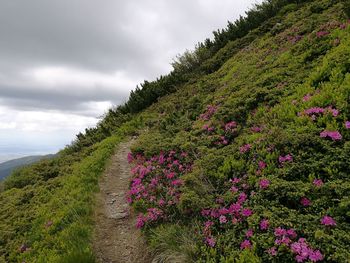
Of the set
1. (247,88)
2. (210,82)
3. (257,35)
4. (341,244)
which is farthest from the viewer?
(257,35)

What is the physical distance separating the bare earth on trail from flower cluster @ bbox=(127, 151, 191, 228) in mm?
411

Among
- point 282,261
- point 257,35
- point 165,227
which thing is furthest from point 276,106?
point 257,35

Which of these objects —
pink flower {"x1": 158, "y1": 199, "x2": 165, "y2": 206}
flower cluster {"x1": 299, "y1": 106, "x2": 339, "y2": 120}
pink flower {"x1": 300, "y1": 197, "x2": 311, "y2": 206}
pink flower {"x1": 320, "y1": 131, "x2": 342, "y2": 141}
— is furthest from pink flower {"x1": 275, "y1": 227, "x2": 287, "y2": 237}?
pink flower {"x1": 158, "y1": 199, "x2": 165, "y2": 206}

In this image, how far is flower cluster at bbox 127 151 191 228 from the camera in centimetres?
850

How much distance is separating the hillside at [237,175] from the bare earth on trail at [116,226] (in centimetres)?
29

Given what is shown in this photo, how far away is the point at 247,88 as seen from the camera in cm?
1291

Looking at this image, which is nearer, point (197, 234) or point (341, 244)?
point (341, 244)

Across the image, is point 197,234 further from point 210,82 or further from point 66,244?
point 210,82

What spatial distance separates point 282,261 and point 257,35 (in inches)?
784

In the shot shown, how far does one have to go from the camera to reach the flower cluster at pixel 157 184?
850 centimetres

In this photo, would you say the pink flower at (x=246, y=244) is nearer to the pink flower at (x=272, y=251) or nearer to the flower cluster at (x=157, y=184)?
the pink flower at (x=272, y=251)

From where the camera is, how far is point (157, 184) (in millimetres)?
9945

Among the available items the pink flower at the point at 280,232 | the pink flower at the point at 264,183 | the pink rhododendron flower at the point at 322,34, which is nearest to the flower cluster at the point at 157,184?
the pink flower at the point at 264,183

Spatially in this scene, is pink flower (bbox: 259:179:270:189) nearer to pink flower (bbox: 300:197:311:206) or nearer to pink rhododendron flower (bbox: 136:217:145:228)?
pink flower (bbox: 300:197:311:206)
